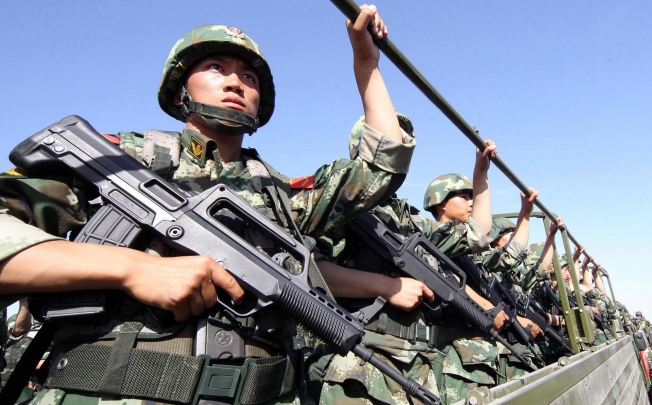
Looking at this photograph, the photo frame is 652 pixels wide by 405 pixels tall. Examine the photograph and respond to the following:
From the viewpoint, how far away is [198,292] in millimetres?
1575

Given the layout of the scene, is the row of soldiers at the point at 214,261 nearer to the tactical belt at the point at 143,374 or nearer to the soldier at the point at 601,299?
the tactical belt at the point at 143,374

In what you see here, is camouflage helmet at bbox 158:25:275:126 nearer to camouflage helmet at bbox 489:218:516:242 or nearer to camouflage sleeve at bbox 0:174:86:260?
camouflage sleeve at bbox 0:174:86:260

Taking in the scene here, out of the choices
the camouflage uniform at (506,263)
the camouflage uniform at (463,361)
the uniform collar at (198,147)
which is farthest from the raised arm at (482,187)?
the uniform collar at (198,147)

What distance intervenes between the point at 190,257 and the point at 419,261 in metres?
2.54

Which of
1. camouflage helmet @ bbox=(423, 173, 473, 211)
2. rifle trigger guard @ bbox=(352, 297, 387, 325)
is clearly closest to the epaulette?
rifle trigger guard @ bbox=(352, 297, 387, 325)

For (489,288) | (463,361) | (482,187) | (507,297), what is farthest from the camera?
(507,297)

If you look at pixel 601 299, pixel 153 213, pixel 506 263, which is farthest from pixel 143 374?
pixel 601 299

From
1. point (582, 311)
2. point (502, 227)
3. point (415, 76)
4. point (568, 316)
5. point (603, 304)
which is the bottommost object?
point (415, 76)

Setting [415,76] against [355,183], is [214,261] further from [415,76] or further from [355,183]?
[415,76]

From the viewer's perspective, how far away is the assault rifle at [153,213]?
1698 mm

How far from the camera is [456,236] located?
432 cm

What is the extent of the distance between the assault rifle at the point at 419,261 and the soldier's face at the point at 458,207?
1122mm

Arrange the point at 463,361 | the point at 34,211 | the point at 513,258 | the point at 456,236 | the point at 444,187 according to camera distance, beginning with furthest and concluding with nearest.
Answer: the point at 513,258 < the point at 444,187 < the point at 463,361 < the point at 456,236 < the point at 34,211

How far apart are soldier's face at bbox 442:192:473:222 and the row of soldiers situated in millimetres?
1872
